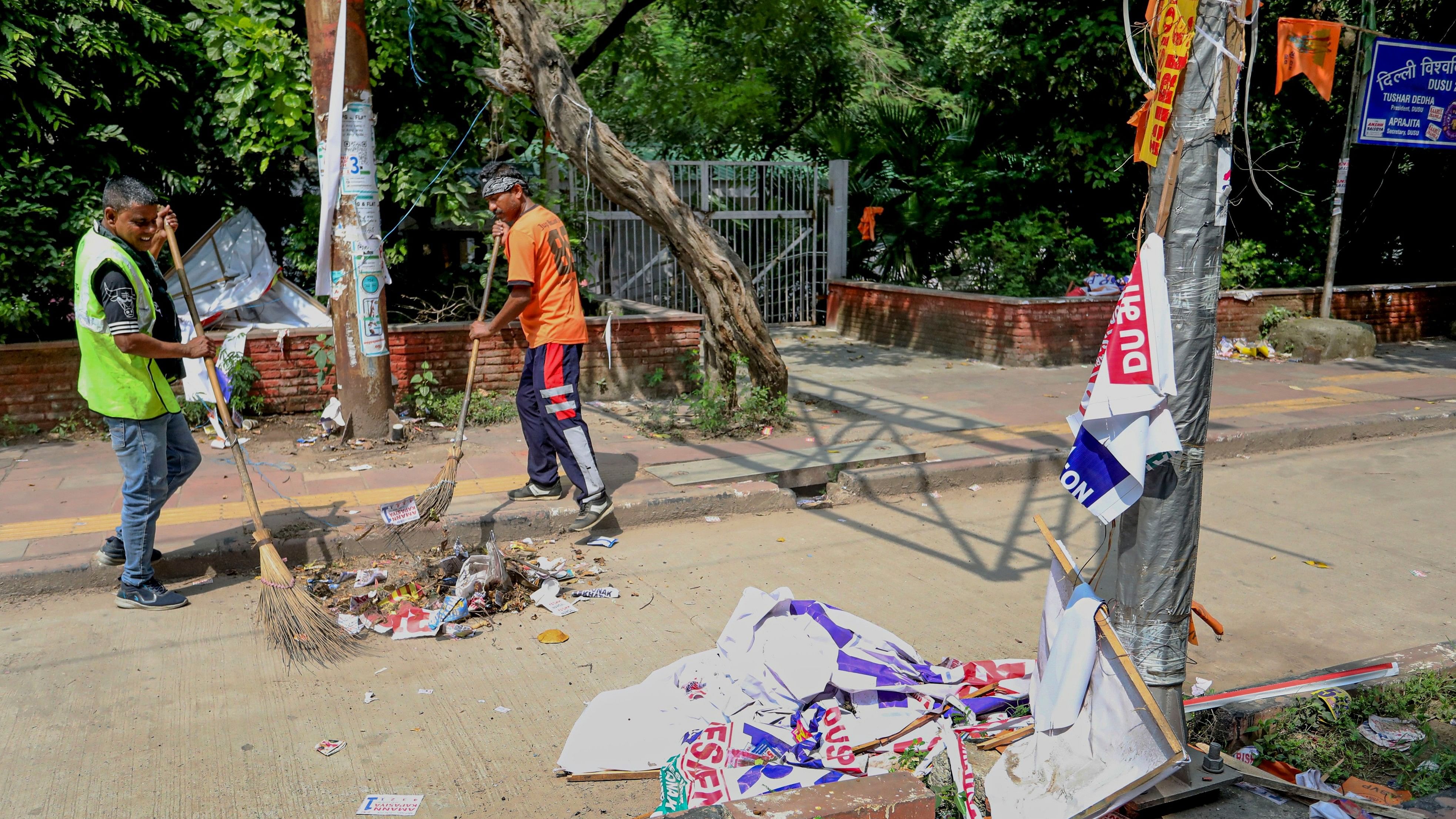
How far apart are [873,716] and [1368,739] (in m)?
1.76

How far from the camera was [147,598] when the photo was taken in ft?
16.8

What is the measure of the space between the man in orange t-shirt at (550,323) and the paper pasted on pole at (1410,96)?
36.1ft

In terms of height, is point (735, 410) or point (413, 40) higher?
point (413, 40)

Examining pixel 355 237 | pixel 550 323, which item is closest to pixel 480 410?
pixel 355 237

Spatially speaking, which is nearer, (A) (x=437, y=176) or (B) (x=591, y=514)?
(B) (x=591, y=514)

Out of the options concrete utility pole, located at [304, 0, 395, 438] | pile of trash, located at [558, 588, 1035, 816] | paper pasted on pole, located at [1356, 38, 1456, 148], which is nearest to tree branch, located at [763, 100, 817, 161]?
paper pasted on pole, located at [1356, 38, 1456, 148]

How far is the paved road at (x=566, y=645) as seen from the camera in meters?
3.65

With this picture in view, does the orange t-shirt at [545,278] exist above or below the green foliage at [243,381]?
above

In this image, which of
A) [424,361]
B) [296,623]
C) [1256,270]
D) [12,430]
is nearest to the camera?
[296,623]

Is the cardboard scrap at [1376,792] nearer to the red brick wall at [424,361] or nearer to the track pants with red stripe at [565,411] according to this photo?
the track pants with red stripe at [565,411]

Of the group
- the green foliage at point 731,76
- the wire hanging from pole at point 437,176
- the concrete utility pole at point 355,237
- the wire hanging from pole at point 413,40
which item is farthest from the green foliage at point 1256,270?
the concrete utility pole at point 355,237

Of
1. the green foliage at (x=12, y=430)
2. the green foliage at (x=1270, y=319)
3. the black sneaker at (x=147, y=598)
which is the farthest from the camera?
the green foliage at (x=1270, y=319)

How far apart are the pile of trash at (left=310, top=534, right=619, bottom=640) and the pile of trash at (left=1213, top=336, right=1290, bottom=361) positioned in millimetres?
9661

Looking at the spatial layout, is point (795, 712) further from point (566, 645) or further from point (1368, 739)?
point (1368, 739)
